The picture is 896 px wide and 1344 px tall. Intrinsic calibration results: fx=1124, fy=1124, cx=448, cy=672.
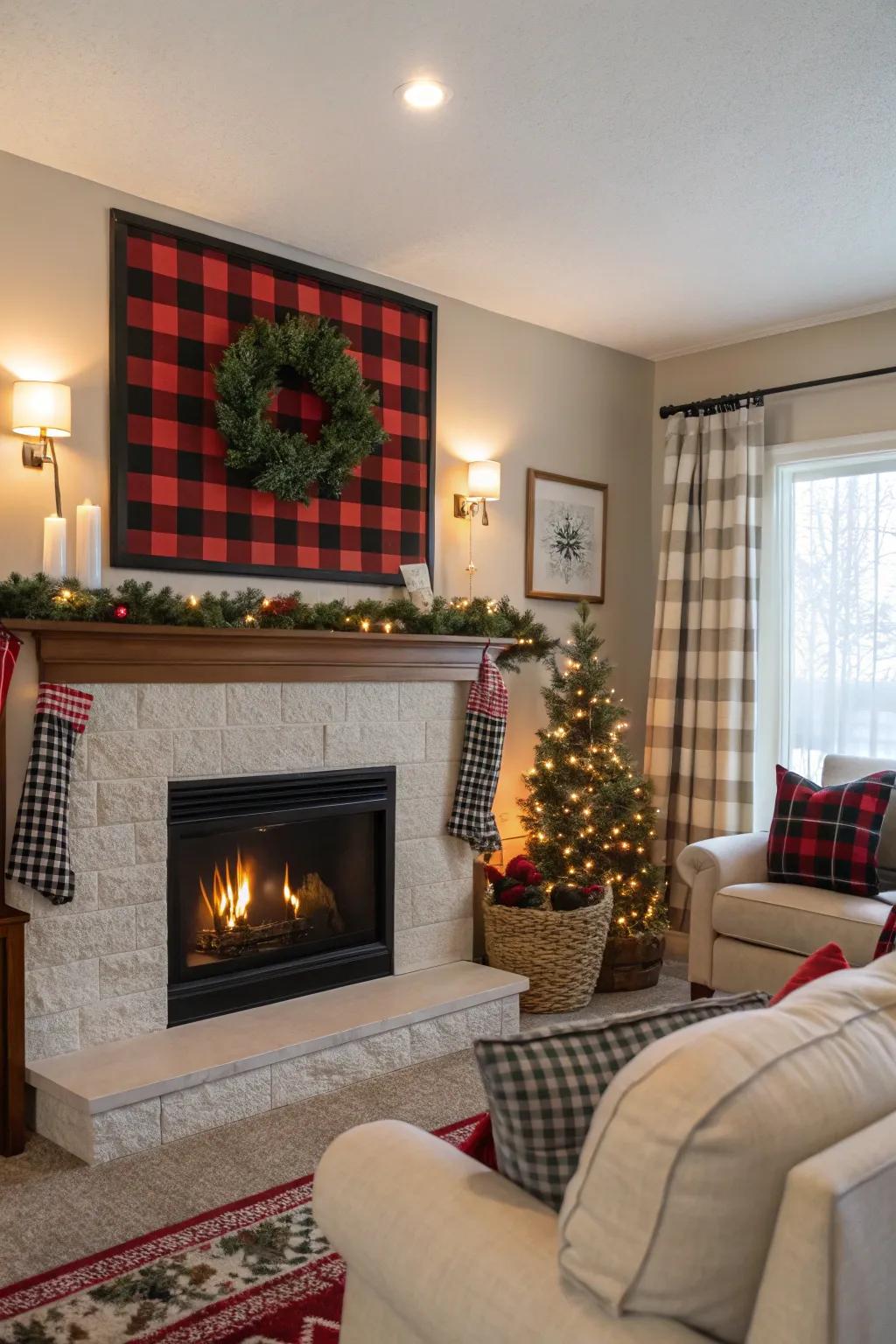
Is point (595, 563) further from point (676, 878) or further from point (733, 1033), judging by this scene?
point (733, 1033)

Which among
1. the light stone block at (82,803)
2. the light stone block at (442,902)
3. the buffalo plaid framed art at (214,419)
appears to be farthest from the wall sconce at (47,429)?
the light stone block at (442,902)

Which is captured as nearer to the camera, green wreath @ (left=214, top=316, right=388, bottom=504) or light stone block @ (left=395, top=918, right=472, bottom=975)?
green wreath @ (left=214, top=316, right=388, bottom=504)

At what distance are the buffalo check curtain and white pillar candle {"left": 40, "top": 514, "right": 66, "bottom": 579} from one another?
2.78 meters

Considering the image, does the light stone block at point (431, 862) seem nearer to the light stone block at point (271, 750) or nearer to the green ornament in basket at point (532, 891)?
the green ornament in basket at point (532, 891)

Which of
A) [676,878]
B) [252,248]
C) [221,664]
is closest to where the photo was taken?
[221,664]

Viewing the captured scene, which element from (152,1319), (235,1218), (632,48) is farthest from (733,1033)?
(632,48)

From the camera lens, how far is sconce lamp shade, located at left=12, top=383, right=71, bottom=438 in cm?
319

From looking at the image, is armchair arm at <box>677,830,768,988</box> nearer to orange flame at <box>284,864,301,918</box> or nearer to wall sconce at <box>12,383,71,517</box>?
orange flame at <box>284,864,301,918</box>

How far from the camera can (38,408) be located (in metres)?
3.20

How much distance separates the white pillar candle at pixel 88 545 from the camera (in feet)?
10.8

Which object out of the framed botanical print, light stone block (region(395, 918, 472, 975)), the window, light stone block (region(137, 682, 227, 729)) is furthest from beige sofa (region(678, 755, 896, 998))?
light stone block (region(137, 682, 227, 729))

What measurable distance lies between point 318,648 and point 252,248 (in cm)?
138

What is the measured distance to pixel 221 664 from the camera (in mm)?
3482

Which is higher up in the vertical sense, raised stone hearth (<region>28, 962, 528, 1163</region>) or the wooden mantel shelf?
the wooden mantel shelf
